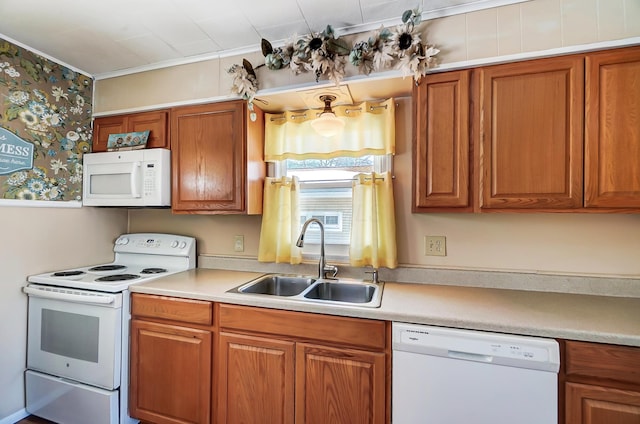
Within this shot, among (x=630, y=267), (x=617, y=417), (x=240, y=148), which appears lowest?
(x=617, y=417)

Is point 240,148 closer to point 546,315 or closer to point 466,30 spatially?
point 466,30

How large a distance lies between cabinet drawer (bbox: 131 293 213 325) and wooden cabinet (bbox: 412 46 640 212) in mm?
1244

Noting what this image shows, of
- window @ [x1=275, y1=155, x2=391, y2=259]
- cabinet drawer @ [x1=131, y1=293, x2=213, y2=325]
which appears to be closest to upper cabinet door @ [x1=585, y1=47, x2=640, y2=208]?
window @ [x1=275, y1=155, x2=391, y2=259]

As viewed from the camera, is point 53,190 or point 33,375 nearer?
point 33,375

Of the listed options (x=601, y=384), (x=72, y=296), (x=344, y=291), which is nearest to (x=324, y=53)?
(x=344, y=291)

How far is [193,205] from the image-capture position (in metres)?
2.01

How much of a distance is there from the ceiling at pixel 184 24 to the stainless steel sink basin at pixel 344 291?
115cm

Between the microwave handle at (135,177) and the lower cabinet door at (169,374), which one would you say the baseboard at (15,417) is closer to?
the lower cabinet door at (169,374)

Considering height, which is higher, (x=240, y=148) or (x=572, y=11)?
(x=572, y=11)

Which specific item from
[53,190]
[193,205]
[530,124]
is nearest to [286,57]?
[193,205]

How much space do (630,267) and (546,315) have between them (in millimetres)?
700

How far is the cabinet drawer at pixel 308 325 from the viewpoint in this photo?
1.33m

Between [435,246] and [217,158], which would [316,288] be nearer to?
[435,246]

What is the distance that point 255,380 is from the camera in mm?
1499
